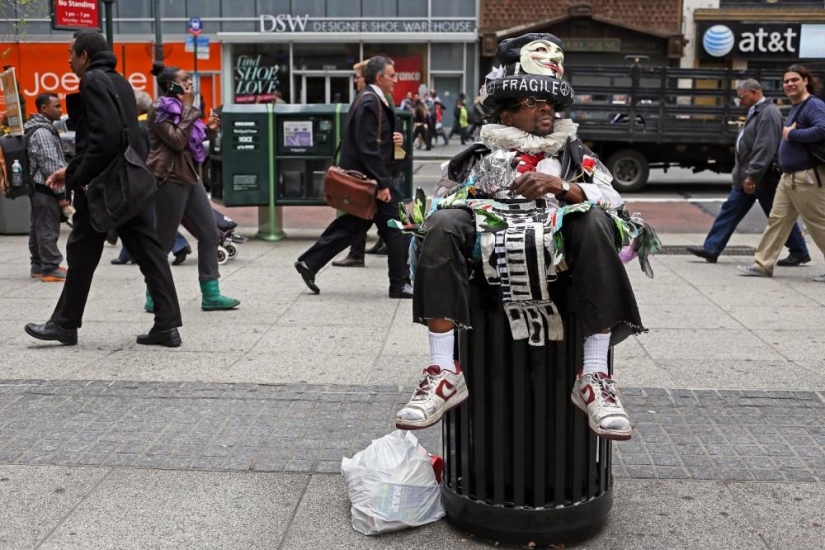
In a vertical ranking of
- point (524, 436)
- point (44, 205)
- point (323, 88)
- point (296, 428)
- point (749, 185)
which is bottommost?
point (296, 428)

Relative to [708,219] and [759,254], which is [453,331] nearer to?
[759,254]

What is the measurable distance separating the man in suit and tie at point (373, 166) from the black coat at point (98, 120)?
2134mm

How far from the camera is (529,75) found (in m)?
3.57

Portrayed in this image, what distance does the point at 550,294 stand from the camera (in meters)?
3.37

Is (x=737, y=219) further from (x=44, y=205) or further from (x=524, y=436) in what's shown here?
(x=524, y=436)

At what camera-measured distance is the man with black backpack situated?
8.84 metres

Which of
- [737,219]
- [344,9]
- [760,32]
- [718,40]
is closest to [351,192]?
[737,219]

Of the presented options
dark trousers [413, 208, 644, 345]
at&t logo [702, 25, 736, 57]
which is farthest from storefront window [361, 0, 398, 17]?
dark trousers [413, 208, 644, 345]

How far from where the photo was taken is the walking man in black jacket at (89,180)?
586cm

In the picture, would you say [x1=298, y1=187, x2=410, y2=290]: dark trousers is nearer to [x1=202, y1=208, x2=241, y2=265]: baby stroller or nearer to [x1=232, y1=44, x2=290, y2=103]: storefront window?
[x1=202, y1=208, x2=241, y2=265]: baby stroller

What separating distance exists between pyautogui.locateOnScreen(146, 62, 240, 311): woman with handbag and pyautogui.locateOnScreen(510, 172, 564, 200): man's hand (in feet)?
13.1

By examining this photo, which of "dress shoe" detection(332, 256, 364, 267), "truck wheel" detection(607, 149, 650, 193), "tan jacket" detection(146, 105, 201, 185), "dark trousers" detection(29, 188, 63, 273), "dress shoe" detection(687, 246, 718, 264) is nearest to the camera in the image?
"tan jacket" detection(146, 105, 201, 185)

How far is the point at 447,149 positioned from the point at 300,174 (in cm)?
1840

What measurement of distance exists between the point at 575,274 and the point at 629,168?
14603 millimetres
